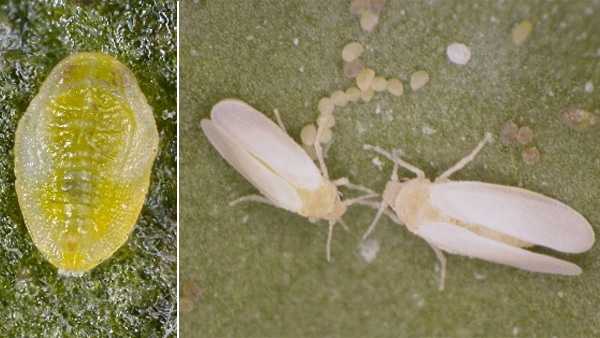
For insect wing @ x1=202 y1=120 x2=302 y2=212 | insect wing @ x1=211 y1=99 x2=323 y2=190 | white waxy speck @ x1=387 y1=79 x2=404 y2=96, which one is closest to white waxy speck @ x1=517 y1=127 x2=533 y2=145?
white waxy speck @ x1=387 y1=79 x2=404 y2=96

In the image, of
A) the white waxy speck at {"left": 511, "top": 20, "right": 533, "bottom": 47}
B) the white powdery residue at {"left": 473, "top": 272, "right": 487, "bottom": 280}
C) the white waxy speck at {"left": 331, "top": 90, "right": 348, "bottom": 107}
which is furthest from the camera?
the white powdery residue at {"left": 473, "top": 272, "right": 487, "bottom": 280}

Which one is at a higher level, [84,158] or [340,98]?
[340,98]

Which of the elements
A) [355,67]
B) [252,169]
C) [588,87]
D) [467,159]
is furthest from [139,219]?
[588,87]

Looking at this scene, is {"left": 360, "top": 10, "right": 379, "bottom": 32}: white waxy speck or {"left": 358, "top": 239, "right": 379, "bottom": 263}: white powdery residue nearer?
{"left": 360, "top": 10, "right": 379, "bottom": 32}: white waxy speck

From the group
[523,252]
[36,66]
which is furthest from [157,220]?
[523,252]

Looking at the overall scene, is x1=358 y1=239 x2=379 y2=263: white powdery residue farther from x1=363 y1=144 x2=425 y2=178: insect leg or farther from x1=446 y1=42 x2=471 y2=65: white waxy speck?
x1=446 y1=42 x2=471 y2=65: white waxy speck

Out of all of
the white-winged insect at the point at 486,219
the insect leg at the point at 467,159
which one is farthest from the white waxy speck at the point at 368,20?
the insect leg at the point at 467,159

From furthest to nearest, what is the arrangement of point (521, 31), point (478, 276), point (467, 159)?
1. point (478, 276)
2. point (467, 159)
3. point (521, 31)

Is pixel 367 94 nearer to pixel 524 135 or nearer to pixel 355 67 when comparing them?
pixel 355 67
